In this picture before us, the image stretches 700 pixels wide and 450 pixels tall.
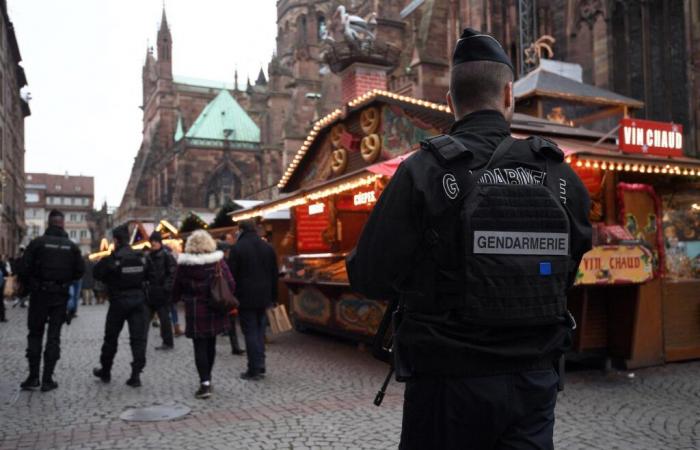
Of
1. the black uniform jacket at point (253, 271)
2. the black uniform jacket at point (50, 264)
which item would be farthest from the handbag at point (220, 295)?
the black uniform jacket at point (50, 264)

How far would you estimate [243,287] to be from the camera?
8031 mm

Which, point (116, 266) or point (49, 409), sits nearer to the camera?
point (49, 409)

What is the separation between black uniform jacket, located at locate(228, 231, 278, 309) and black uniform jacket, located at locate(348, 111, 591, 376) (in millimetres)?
5922

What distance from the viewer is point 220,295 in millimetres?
7113

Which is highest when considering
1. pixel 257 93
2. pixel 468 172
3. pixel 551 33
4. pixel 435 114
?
pixel 257 93

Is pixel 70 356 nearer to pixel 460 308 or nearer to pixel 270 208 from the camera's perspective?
pixel 270 208

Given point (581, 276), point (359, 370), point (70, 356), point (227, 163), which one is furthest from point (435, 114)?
point (227, 163)

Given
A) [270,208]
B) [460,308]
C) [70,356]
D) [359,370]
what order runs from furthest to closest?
[270,208]
[70,356]
[359,370]
[460,308]

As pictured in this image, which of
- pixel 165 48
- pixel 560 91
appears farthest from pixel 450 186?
pixel 165 48

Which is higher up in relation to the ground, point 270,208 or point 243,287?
point 270,208

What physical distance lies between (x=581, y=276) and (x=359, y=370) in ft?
10.1

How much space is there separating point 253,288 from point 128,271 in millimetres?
1508

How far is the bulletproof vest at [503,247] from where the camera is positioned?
206 cm

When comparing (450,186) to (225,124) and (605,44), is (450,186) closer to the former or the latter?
(605,44)
